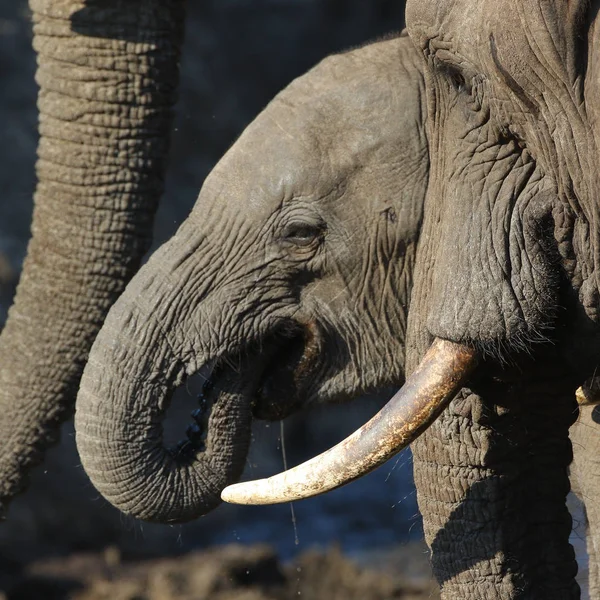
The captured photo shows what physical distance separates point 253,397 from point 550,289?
0.73 metres

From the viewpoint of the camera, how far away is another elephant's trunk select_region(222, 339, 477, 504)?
2.06 metres

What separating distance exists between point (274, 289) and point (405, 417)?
21.4 inches

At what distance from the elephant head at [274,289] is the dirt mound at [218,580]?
170 cm

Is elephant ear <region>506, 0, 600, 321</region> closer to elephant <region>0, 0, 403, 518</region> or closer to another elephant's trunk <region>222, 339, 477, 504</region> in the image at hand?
another elephant's trunk <region>222, 339, 477, 504</region>

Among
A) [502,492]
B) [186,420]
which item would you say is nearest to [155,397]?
[502,492]

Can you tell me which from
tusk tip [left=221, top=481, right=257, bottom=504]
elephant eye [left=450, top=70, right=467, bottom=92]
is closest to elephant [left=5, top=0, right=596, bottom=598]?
elephant eye [left=450, top=70, right=467, bottom=92]

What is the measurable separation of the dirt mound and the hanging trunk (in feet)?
4.71

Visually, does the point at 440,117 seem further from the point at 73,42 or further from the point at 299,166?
the point at 73,42

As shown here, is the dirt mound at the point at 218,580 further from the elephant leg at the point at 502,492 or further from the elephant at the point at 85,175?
the elephant leg at the point at 502,492

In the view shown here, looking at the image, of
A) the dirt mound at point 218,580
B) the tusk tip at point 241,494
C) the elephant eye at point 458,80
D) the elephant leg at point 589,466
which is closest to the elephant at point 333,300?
the elephant eye at point 458,80

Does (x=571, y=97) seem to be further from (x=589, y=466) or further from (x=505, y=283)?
(x=589, y=466)

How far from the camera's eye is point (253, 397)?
261 cm

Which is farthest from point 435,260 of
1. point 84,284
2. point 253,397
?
point 84,284

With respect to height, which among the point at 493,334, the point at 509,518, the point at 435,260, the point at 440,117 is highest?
the point at 440,117
